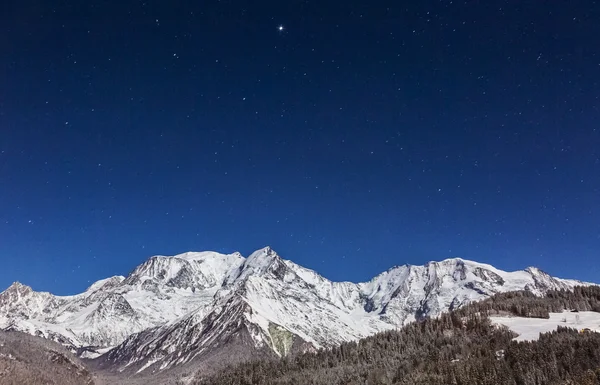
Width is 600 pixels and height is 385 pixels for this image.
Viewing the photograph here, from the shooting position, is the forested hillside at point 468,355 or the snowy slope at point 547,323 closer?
the forested hillside at point 468,355

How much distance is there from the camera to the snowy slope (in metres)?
87.4

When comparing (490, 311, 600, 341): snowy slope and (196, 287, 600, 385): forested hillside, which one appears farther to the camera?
(490, 311, 600, 341): snowy slope

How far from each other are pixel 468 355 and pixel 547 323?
66.5ft

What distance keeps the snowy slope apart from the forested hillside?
2.34m

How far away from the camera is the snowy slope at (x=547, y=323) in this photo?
87412 mm

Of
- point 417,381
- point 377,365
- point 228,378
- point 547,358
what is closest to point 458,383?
point 417,381

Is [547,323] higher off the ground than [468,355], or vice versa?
[547,323]

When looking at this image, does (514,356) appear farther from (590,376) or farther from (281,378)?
(281,378)

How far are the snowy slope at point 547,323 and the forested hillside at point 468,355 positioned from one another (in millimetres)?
2345

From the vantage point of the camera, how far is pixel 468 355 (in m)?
86.0

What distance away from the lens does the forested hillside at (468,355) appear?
68.8m

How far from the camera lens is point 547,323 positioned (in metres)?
95.5

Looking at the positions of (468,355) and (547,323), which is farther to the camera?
(547,323)

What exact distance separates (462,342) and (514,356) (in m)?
18.6
